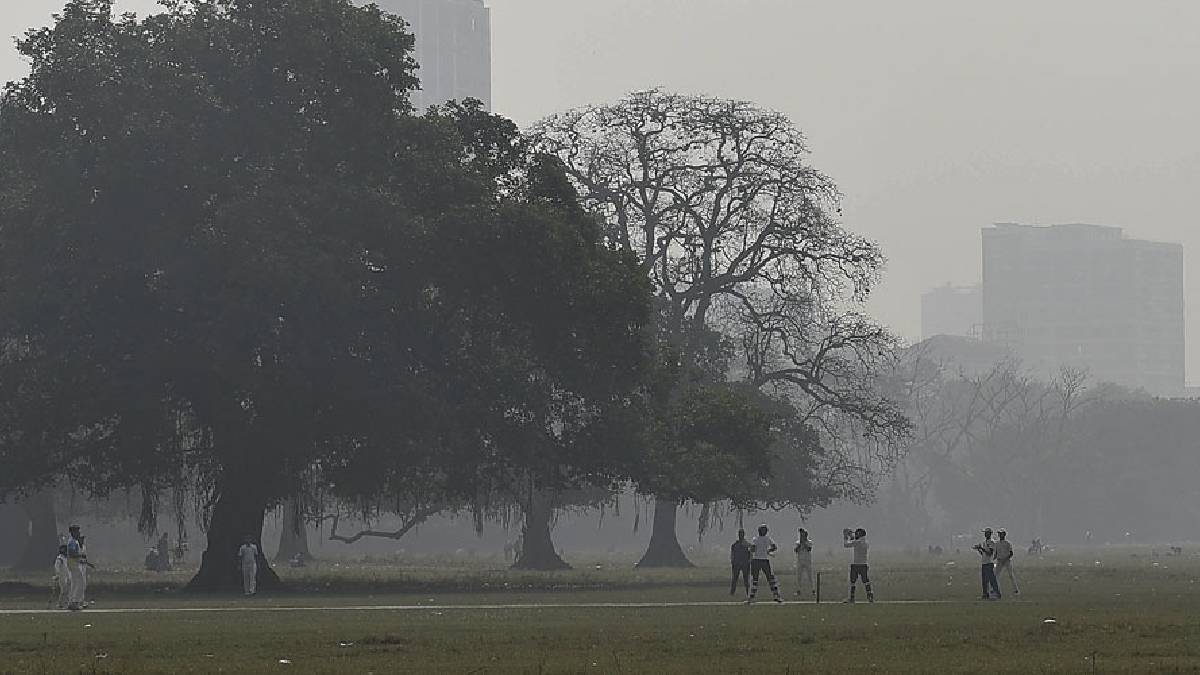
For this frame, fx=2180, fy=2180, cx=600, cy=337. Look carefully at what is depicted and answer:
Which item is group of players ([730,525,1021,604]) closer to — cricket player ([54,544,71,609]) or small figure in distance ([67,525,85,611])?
small figure in distance ([67,525,85,611])


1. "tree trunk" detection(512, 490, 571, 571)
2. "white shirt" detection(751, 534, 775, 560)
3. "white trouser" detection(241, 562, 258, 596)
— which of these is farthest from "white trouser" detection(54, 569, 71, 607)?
"tree trunk" detection(512, 490, 571, 571)

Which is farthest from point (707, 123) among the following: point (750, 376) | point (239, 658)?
point (239, 658)

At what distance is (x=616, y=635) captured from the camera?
108 feet

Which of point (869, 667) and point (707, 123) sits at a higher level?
point (707, 123)

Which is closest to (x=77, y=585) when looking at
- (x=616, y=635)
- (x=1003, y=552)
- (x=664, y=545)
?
(x=616, y=635)

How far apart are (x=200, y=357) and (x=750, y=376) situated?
1464 inches

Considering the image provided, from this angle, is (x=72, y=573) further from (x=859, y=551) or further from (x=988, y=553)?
(x=988, y=553)

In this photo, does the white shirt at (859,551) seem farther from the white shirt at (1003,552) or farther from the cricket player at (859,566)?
the white shirt at (1003,552)

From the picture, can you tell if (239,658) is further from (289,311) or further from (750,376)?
(750,376)

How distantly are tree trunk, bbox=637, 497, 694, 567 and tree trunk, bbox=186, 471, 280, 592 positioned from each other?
31713mm

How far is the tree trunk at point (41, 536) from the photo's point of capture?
8912 centimetres

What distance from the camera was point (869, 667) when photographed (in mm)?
25875

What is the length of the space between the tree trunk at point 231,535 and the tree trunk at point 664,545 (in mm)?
31713

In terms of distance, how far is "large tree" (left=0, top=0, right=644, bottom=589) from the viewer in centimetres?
5703
